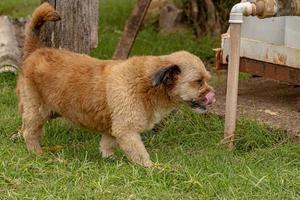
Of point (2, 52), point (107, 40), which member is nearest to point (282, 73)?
point (2, 52)

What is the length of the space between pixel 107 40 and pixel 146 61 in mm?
6794

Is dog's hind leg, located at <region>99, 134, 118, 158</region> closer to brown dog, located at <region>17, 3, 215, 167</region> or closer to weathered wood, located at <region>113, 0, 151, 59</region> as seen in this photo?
brown dog, located at <region>17, 3, 215, 167</region>

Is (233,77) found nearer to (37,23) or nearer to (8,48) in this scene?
(37,23)

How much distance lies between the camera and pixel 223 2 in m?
12.7

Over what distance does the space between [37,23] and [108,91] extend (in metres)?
1.04

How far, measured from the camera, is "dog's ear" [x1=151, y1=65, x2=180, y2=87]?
17.6 ft

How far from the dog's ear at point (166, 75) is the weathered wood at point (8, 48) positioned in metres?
4.36

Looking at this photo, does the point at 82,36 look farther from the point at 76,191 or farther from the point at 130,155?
the point at 76,191

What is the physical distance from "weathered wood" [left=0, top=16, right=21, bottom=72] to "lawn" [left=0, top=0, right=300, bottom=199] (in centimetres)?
145

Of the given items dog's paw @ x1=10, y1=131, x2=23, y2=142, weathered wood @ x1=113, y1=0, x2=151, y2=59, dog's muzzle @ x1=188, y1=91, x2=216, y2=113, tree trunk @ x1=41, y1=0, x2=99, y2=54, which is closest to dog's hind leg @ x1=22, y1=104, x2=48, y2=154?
dog's paw @ x1=10, y1=131, x2=23, y2=142

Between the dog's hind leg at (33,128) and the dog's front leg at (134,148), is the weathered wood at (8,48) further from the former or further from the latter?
the dog's front leg at (134,148)

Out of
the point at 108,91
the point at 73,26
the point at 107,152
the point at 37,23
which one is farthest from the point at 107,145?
the point at 73,26

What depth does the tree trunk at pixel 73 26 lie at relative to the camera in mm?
7039

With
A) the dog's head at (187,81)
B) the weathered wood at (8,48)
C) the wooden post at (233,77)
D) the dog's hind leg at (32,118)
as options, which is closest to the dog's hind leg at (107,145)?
the dog's hind leg at (32,118)
